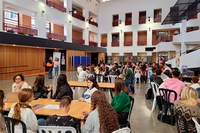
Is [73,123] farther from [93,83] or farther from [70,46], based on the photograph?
[70,46]

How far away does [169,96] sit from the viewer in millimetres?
3229

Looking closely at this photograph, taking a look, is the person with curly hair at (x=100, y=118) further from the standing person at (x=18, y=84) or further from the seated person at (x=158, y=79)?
the seated person at (x=158, y=79)

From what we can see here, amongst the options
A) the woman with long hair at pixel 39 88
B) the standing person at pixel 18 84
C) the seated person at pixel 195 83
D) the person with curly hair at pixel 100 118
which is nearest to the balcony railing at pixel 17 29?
the standing person at pixel 18 84

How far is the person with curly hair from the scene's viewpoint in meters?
1.56

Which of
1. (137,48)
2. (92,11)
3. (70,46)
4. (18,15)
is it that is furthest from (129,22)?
(18,15)

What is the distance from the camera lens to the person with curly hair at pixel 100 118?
156 centimetres

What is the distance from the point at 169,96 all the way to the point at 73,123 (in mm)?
2517

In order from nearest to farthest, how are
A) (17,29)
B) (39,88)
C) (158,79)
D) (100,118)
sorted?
(100,118), (39,88), (158,79), (17,29)

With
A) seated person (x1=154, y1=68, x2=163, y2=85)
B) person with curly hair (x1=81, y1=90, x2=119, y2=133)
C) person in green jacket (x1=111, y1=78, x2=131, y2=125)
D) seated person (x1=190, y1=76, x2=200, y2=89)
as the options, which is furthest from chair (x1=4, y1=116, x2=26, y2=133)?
seated person (x1=154, y1=68, x2=163, y2=85)

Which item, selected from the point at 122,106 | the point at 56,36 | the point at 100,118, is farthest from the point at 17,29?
the point at 100,118

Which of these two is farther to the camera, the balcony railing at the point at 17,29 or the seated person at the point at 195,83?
the balcony railing at the point at 17,29

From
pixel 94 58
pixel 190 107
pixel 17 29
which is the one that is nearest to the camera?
pixel 190 107

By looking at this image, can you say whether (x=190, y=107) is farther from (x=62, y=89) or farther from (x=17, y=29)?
(x=17, y=29)

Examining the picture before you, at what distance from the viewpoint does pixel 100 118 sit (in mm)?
1583
